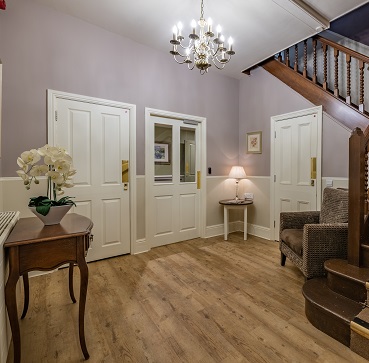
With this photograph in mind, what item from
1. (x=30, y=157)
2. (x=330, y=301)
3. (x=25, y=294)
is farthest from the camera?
(x=25, y=294)

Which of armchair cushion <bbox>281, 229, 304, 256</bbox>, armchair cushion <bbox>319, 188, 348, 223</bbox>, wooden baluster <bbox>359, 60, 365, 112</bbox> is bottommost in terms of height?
armchair cushion <bbox>281, 229, 304, 256</bbox>

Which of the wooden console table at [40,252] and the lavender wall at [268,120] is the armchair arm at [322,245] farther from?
the wooden console table at [40,252]

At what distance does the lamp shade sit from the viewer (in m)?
4.02

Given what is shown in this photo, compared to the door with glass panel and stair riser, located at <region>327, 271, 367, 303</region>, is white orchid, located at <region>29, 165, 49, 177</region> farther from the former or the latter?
stair riser, located at <region>327, 271, 367, 303</region>

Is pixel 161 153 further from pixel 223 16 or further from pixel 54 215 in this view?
pixel 54 215

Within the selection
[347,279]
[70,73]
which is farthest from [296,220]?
[70,73]

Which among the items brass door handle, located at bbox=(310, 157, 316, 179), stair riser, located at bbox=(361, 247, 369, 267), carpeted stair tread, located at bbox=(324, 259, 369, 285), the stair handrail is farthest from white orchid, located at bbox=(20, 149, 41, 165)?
the stair handrail

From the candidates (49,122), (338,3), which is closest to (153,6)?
(49,122)

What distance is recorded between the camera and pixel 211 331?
1634mm

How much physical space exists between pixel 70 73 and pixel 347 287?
3.51 metres

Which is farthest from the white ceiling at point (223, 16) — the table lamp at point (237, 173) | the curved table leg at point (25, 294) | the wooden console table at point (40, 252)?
the curved table leg at point (25, 294)

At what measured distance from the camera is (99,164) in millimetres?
2910

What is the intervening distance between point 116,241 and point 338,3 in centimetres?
392

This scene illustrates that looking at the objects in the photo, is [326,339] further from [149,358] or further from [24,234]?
[24,234]
